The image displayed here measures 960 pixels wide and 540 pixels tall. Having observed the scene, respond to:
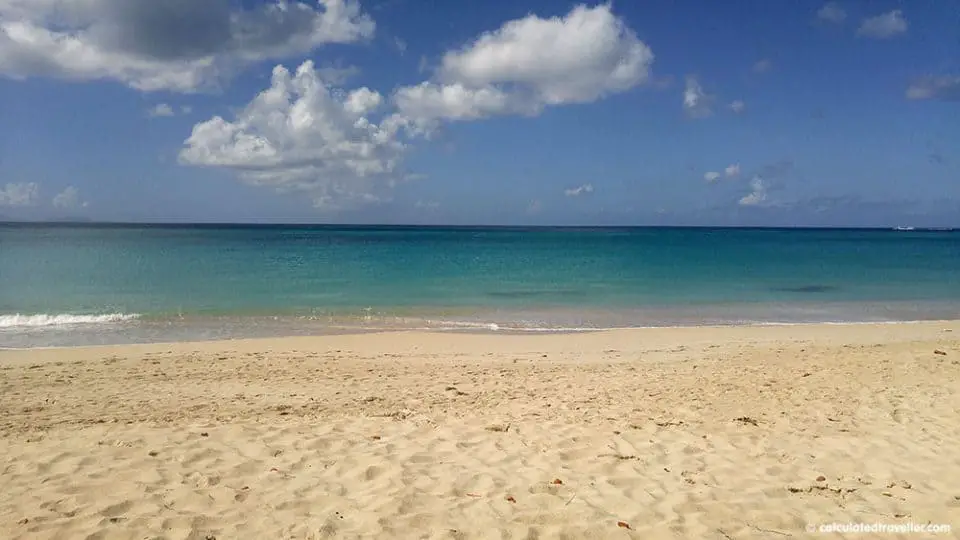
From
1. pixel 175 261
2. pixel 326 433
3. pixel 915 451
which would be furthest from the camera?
pixel 175 261

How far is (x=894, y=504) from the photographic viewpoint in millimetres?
5305

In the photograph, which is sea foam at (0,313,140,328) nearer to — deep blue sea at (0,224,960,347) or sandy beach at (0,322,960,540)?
deep blue sea at (0,224,960,347)

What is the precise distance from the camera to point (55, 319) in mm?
18781

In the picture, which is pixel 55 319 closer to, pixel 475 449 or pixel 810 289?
pixel 475 449

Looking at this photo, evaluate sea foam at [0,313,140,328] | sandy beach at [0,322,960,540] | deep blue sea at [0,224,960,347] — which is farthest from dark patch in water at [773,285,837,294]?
sea foam at [0,313,140,328]

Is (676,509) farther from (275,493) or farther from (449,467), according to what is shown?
(275,493)

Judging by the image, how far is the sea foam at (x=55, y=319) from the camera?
59.4 ft

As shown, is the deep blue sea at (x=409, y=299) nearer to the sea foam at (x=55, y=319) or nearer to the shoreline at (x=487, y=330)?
the sea foam at (x=55, y=319)

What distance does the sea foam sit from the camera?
1809 centimetres

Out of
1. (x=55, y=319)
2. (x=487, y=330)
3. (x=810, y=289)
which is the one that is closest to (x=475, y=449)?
(x=487, y=330)

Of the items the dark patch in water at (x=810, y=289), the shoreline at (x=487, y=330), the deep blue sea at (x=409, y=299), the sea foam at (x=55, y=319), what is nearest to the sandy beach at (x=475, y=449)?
the shoreline at (x=487, y=330)

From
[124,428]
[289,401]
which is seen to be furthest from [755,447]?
[124,428]

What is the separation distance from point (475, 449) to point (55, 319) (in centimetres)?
1748

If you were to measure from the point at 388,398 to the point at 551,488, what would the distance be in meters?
3.92
